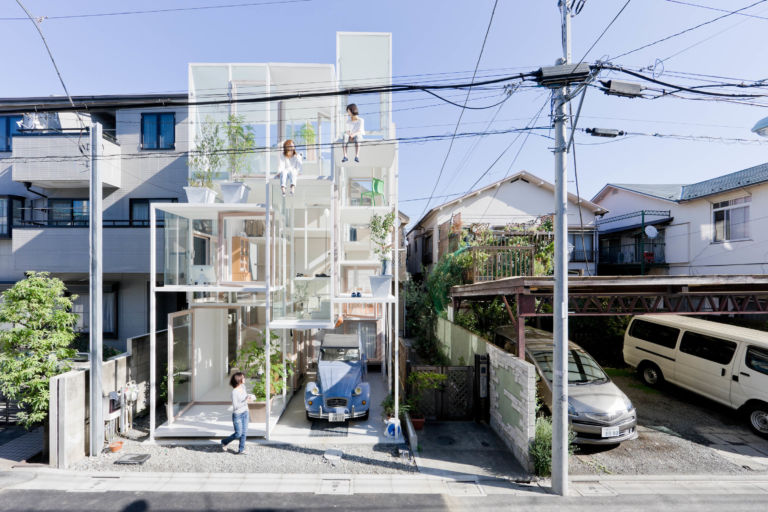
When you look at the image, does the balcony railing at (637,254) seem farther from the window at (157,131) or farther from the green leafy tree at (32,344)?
the green leafy tree at (32,344)

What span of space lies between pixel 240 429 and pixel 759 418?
10576 mm

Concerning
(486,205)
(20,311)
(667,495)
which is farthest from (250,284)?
(486,205)

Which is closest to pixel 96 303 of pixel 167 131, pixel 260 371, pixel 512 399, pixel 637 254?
pixel 260 371

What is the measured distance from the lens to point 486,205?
642 inches

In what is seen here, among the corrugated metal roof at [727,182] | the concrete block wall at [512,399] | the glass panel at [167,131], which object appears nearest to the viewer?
the concrete block wall at [512,399]

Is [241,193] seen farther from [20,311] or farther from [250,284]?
[20,311]

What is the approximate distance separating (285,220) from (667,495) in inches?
346

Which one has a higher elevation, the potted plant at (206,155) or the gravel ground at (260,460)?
the potted plant at (206,155)

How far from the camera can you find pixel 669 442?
273 inches

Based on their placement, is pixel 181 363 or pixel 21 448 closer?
pixel 21 448

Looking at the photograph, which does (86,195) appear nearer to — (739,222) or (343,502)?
(343,502)

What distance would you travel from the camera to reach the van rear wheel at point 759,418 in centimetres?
713

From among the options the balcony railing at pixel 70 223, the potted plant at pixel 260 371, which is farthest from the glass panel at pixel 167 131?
the potted plant at pixel 260 371

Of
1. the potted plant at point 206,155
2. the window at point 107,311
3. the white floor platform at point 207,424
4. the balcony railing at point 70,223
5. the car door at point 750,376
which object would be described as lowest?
the white floor platform at point 207,424
